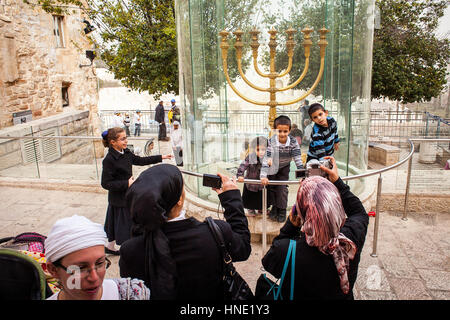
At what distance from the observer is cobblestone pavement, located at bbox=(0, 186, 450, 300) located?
262 centimetres

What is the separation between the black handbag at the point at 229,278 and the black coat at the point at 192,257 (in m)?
0.02

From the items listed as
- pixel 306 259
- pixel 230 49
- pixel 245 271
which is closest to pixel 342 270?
pixel 306 259

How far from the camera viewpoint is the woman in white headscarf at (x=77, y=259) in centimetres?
113

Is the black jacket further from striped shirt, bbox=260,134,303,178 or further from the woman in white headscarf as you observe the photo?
the woman in white headscarf

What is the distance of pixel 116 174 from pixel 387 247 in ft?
8.26

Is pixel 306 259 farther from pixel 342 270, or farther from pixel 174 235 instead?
pixel 174 235

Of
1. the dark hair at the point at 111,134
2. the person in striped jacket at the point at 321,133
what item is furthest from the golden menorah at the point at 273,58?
the dark hair at the point at 111,134

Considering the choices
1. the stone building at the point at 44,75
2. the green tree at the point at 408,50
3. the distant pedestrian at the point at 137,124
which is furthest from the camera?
the distant pedestrian at the point at 137,124

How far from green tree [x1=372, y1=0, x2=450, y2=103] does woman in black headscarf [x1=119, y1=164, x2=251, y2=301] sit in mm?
11391

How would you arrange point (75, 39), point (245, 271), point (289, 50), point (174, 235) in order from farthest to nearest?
point (75, 39) < point (289, 50) < point (245, 271) < point (174, 235)

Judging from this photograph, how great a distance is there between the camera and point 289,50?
3.67 m

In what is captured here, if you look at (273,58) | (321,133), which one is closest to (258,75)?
(273,58)

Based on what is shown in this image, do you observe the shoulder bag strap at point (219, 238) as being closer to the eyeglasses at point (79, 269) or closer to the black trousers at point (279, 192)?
the eyeglasses at point (79, 269)
